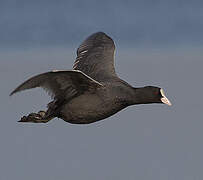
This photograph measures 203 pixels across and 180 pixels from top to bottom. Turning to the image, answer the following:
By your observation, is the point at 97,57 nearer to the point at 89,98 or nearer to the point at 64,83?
the point at 89,98

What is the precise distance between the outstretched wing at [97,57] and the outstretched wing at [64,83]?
526 millimetres

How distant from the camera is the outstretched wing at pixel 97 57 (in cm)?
640

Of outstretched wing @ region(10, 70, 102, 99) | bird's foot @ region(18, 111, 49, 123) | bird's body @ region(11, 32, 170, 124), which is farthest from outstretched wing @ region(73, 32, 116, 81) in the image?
bird's foot @ region(18, 111, 49, 123)

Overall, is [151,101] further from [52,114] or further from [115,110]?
[52,114]

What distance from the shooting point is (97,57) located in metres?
6.70

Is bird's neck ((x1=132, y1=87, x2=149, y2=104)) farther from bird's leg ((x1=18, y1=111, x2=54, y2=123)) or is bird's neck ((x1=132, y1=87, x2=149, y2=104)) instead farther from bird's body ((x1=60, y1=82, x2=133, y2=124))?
bird's leg ((x1=18, y1=111, x2=54, y2=123))

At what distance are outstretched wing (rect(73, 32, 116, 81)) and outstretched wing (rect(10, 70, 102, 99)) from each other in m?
0.53

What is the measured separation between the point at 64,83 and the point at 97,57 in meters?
1.20

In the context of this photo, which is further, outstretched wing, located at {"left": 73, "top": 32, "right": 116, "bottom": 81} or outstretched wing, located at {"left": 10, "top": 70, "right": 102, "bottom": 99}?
outstretched wing, located at {"left": 73, "top": 32, "right": 116, "bottom": 81}

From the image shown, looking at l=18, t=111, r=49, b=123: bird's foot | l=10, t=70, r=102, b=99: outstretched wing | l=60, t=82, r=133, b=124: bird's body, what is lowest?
l=18, t=111, r=49, b=123: bird's foot

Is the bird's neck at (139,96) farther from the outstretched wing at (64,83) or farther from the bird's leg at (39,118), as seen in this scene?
the bird's leg at (39,118)

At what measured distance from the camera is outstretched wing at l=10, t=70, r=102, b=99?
5.21 m

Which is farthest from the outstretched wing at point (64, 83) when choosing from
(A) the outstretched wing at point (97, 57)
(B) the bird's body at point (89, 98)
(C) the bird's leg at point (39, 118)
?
(A) the outstretched wing at point (97, 57)

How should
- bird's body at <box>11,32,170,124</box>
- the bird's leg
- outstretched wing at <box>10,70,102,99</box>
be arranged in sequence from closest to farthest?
outstretched wing at <box>10,70,102,99</box> < bird's body at <box>11,32,170,124</box> < the bird's leg
